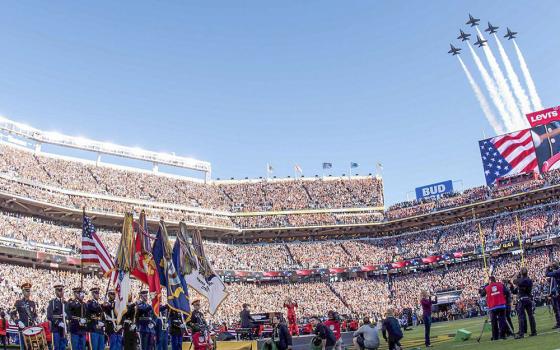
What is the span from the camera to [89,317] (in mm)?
15219

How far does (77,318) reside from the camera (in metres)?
14.8

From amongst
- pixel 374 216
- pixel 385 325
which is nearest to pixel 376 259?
pixel 374 216

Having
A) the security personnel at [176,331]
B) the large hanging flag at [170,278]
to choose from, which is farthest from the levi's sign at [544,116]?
the security personnel at [176,331]

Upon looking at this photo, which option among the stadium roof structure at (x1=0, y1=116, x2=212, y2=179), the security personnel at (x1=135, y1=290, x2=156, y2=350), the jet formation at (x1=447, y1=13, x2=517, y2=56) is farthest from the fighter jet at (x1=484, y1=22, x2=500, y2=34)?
the security personnel at (x1=135, y1=290, x2=156, y2=350)

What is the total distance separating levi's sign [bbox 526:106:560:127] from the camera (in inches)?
2303

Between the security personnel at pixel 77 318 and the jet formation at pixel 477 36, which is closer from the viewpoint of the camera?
the security personnel at pixel 77 318

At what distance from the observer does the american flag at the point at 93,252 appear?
19.0 metres

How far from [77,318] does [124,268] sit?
2.95 metres

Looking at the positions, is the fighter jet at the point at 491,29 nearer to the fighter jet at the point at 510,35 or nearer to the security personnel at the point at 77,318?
the fighter jet at the point at 510,35

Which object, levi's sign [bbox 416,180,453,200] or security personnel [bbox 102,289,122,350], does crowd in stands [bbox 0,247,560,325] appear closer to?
levi's sign [bbox 416,180,453,200]

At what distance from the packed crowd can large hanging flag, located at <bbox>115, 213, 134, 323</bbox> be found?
34.3 m

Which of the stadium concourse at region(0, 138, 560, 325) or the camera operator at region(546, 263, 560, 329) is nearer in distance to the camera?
the camera operator at region(546, 263, 560, 329)

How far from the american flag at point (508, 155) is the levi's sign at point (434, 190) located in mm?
10429

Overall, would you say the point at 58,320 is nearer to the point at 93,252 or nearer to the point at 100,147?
the point at 93,252
